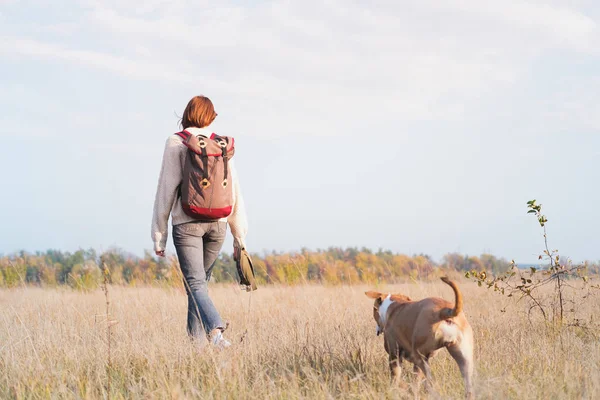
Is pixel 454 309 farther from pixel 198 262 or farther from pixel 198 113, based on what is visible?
pixel 198 113

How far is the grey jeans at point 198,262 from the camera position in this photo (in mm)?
5664

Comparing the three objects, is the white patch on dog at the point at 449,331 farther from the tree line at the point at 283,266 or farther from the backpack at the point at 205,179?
the tree line at the point at 283,266

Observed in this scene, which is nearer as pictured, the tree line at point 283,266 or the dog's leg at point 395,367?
the dog's leg at point 395,367

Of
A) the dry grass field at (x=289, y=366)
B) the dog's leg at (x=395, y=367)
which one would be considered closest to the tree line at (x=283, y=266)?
the dry grass field at (x=289, y=366)

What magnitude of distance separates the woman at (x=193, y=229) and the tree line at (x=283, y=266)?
718cm

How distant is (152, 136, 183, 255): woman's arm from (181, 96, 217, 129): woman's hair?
271mm

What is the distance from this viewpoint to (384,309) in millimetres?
4652

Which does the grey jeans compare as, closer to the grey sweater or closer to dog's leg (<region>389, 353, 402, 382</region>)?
the grey sweater

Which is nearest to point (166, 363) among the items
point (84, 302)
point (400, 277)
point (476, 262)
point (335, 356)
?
point (335, 356)

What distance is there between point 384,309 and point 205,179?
2057mm

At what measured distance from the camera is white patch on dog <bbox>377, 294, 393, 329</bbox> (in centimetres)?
462

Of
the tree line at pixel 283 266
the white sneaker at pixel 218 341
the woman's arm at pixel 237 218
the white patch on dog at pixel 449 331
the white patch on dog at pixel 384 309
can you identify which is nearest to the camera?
the white patch on dog at pixel 449 331

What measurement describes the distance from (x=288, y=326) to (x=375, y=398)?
10.0ft

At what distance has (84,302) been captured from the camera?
32.4ft
